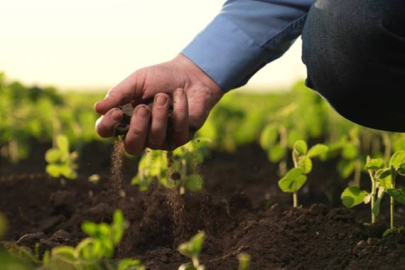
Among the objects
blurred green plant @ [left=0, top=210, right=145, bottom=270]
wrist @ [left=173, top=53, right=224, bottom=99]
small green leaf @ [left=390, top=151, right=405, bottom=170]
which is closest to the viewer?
blurred green plant @ [left=0, top=210, right=145, bottom=270]

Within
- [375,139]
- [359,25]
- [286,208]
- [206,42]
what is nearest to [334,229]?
[286,208]

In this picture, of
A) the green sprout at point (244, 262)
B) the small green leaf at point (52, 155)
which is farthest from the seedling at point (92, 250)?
the small green leaf at point (52, 155)

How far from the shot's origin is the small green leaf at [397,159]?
2.32 metres

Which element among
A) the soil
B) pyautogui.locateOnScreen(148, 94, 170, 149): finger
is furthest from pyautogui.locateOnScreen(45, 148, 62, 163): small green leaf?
pyautogui.locateOnScreen(148, 94, 170, 149): finger

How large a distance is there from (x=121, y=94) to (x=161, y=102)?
0.23 m

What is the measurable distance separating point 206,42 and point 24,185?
4.43 feet

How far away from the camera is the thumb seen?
98.6 inches

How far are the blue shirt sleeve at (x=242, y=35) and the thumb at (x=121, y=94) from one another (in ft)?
1.03

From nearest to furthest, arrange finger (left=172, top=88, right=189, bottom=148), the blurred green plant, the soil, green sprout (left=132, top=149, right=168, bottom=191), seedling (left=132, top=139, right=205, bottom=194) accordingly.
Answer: the blurred green plant
the soil
finger (left=172, top=88, right=189, bottom=148)
seedling (left=132, top=139, right=205, bottom=194)
green sprout (left=132, top=149, right=168, bottom=191)

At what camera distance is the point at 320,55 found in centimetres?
258

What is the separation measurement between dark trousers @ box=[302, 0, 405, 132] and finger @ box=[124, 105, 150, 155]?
679 millimetres

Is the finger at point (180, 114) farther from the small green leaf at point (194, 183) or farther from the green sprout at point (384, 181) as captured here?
the green sprout at point (384, 181)

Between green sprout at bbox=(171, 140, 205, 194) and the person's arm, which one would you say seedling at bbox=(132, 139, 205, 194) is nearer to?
green sprout at bbox=(171, 140, 205, 194)

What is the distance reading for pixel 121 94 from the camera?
100 inches
